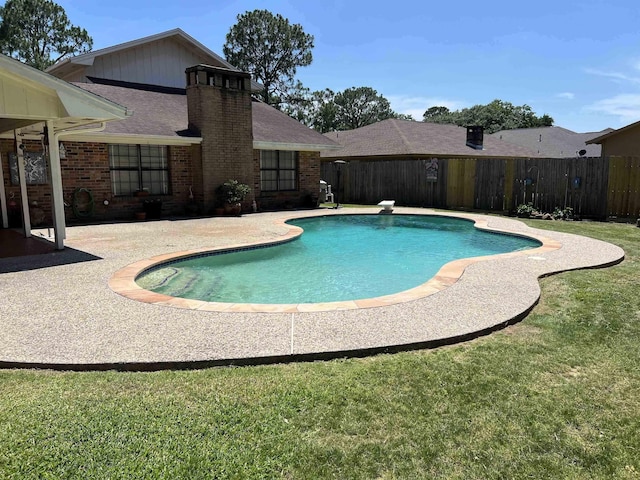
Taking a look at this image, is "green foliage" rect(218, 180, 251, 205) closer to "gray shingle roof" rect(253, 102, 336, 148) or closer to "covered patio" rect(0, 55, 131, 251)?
"gray shingle roof" rect(253, 102, 336, 148)

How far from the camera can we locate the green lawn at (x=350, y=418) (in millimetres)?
2387

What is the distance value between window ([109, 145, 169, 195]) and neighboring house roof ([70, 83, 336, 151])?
70 centimetres

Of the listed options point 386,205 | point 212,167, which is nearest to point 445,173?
point 386,205

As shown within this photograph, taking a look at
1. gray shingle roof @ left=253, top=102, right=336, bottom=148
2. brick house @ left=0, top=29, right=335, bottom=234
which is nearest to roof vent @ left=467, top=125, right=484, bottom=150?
gray shingle roof @ left=253, top=102, right=336, bottom=148

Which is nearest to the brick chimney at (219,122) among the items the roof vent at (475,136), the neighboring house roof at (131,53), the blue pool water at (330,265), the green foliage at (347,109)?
the neighboring house roof at (131,53)

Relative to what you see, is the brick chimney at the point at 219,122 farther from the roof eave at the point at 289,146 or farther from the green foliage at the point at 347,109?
the green foliage at the point at 347,109

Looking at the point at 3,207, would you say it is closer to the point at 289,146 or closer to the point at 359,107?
the point at 289,146

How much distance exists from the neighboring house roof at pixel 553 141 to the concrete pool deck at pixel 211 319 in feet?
83.3

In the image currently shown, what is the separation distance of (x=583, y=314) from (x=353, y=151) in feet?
68.7

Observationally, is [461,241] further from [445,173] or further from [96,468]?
[96,468]

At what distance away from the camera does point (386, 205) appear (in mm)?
15836

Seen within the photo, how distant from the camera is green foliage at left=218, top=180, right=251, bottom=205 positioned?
14.7 meters

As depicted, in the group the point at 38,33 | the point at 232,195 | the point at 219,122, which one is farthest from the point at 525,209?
the point at 38,33

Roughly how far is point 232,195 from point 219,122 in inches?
97.6
